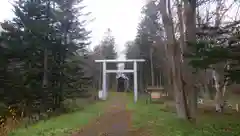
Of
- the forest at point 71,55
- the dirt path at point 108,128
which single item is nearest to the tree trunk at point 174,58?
the forest at point 71,55

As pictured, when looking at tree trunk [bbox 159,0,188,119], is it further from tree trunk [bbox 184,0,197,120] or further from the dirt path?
the dirt path

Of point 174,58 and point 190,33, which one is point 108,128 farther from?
point 190,33

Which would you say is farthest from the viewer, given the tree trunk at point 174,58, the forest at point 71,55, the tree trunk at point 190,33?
the tree trunk at point 174,58

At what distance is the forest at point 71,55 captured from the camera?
28.2ft

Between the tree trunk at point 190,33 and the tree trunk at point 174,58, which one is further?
the tree trunk at point 174,58

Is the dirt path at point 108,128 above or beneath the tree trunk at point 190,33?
beneath

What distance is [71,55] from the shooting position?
22484 mm

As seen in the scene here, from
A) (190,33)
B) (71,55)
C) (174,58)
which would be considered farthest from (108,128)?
(71,55)

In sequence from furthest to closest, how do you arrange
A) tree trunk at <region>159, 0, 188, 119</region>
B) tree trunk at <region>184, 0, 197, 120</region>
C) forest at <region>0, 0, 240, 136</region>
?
tree trunk at <region>159, 0, 188, 119</region>, tree trunk at <region>184, 0, 197, 120</region>, forest at <region>0, 0, 240, 136</region>

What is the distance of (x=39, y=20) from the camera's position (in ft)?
61.1

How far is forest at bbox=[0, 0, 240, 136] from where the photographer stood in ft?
28.2

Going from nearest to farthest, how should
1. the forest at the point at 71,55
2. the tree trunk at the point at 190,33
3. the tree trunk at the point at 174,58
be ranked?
the forest at the point at 71,55
the tree trunk at the point at 190,33
the tree trunk at the point at 174,58

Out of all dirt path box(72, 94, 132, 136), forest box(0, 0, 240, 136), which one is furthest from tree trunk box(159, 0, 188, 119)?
dirt path box(72, 94, 132, 136)

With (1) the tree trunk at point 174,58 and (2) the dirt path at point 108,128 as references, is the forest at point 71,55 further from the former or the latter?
(2) the dirt path at point 108,128
